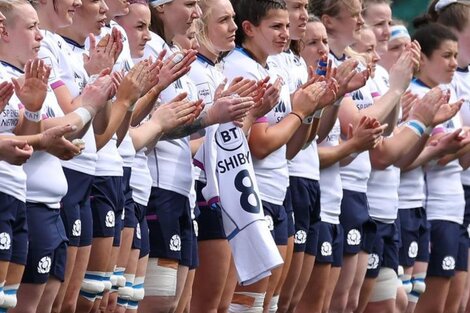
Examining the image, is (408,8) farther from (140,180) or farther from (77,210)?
(77,210)

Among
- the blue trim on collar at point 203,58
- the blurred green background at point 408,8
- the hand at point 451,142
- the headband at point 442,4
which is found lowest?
the blue trim on collar at point 203,58

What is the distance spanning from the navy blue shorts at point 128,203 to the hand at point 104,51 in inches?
24.3

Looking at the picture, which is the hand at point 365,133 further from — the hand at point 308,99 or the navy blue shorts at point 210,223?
the navy blue shorts at point 210,223

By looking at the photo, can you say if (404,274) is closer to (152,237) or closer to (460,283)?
(460,283)

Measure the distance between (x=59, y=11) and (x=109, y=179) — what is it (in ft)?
2.93

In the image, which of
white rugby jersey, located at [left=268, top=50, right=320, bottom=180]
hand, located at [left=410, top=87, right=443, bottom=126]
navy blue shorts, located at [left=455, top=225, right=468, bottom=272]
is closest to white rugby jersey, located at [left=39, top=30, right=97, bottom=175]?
white rugby jersey, located at [left=268, top=50, right=320, bottom=180]

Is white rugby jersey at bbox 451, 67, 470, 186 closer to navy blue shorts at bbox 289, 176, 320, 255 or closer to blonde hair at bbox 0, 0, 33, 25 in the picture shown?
navy blue shorts at bbox 289, 176, 320, 255

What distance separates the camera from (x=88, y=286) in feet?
24.6

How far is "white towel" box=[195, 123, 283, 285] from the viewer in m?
8.09

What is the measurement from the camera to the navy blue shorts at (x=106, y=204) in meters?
7.47

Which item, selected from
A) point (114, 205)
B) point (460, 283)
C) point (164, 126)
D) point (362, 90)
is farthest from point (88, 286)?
point (460, 283)

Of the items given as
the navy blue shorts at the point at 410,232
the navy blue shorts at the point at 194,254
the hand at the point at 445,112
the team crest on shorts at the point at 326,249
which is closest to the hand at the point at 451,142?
the hand at the point at 445,112

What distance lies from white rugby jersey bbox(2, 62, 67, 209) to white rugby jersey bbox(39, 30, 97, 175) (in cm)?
24

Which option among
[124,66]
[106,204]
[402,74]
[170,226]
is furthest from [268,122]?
[106,204]
